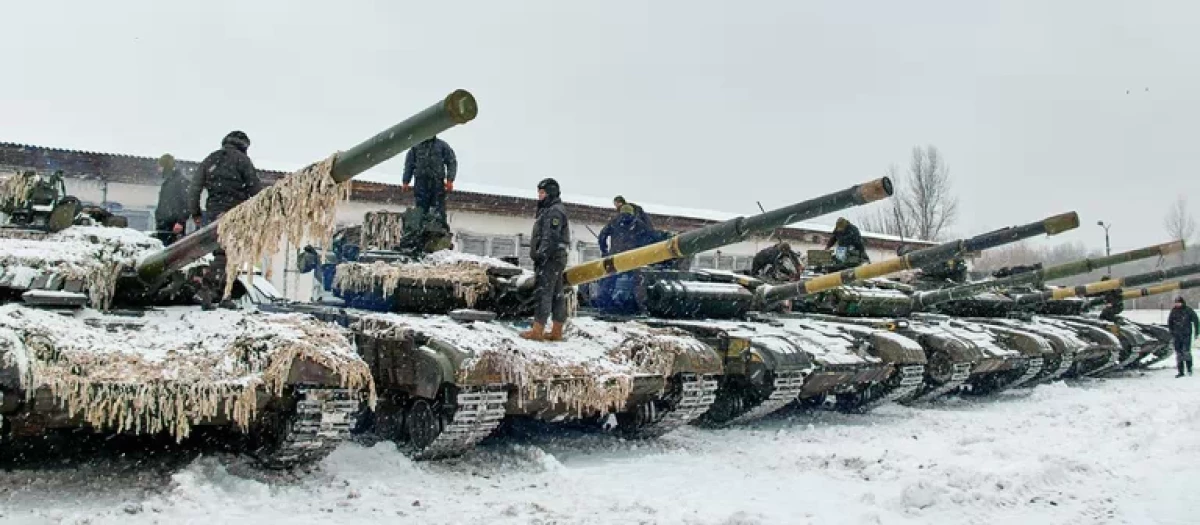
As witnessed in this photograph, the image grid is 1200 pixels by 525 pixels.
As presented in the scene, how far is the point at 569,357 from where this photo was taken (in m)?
6.86

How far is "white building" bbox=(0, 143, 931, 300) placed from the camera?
16.2 metres

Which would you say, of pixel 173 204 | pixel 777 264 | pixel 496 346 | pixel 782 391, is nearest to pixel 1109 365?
pixel 777 264

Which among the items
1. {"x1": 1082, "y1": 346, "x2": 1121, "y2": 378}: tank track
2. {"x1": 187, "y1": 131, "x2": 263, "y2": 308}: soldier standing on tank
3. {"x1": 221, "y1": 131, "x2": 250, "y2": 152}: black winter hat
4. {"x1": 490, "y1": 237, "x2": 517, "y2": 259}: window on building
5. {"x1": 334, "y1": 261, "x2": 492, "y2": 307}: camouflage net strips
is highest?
{"x1": 490, "y1": 237, "x2": 517, "y2": 259}: window on building

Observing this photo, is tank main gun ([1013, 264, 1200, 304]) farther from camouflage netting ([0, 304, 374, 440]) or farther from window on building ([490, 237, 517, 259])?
camouflage netting ([0, 304, 374, 440])

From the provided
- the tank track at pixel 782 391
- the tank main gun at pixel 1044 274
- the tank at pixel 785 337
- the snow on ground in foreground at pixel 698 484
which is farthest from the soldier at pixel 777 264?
the snow on ground in foreground at pixel 698 484

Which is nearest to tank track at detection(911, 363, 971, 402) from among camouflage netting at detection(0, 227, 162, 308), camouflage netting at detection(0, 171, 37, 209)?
camouflage netting at detection(0, 227, 162, 308)

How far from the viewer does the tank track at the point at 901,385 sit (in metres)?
10.4

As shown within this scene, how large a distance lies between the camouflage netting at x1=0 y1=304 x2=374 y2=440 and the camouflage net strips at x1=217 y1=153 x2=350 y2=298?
600 millimetres

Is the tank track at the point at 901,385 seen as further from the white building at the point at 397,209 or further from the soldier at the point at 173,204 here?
the soldier at the point at 173,204

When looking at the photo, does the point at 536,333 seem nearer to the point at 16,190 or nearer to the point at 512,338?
the point at 512,338

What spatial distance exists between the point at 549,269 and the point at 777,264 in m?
5.30

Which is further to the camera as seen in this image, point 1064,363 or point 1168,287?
point 1168,287

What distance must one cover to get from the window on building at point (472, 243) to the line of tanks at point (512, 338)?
A: 987 centimetres

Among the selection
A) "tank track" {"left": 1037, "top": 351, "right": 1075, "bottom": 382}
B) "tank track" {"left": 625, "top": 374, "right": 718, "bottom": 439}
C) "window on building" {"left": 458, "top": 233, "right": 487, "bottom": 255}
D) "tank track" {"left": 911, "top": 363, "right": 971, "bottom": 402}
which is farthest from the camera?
"window on building" {"left": 458, "top": 233, "right": 487, "bottom": 255}
